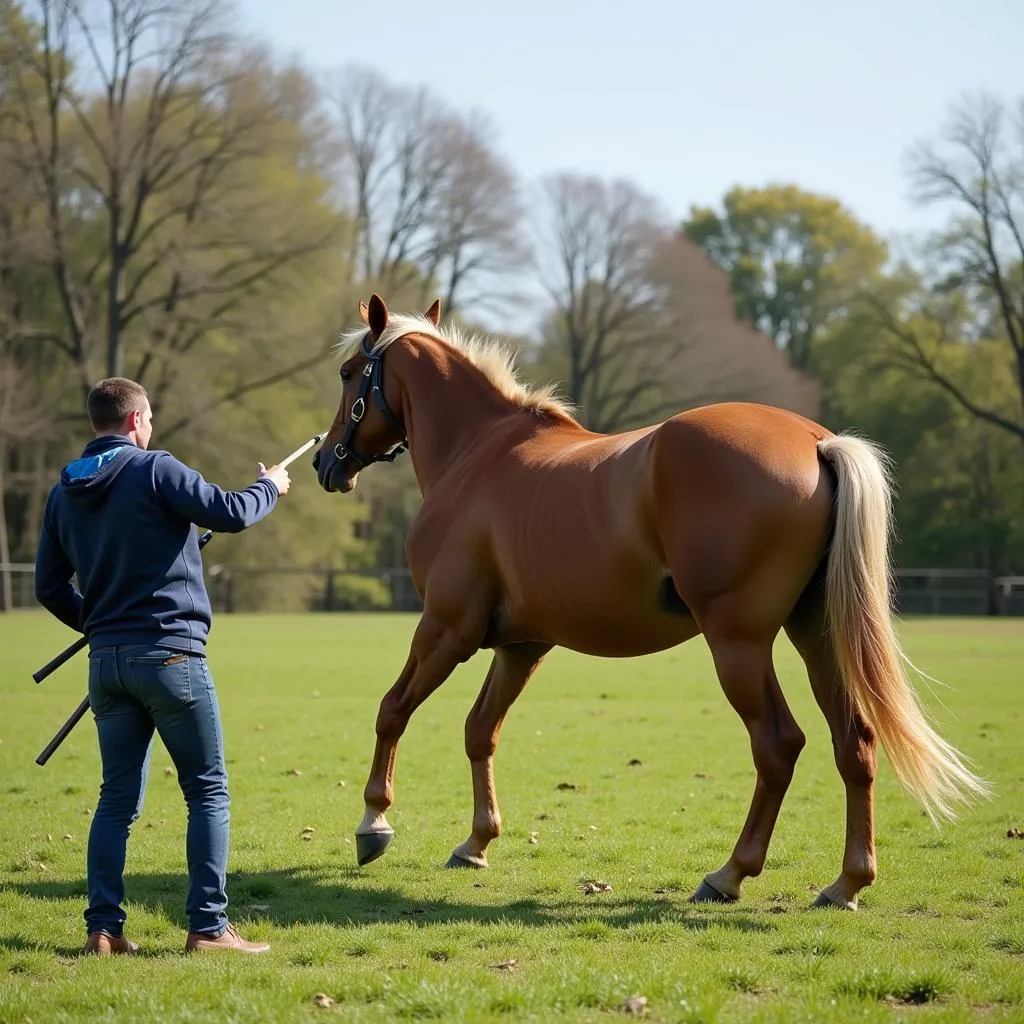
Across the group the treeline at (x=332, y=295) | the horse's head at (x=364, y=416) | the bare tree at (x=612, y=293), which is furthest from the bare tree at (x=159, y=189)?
the horse's head at (x=364, y=416)

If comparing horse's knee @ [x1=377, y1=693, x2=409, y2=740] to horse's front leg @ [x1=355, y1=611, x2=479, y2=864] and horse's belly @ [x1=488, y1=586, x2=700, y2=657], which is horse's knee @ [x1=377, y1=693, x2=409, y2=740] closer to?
horse's front leg @ [x1=355, y1=611, x2=479, y2=864]

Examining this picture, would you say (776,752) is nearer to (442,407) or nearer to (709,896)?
(709,896)

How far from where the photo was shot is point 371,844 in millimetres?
7406

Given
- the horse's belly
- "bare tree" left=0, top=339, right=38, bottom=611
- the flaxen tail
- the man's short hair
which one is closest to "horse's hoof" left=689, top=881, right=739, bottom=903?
the flaxen tail

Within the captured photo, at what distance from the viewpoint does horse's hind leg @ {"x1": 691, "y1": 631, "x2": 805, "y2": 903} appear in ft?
21.1

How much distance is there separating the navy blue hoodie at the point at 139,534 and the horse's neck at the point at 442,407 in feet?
8.71

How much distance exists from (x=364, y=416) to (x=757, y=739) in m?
3.59

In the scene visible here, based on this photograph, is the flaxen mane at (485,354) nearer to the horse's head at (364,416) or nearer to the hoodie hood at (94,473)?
the horse's head at (364,416)

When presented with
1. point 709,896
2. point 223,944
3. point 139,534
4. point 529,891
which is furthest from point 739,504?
point 223,944

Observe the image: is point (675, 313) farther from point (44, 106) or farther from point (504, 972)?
point (504, 972)

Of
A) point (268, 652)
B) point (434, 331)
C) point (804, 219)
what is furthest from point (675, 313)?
point (434, 331)

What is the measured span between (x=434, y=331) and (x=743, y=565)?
3314 mm

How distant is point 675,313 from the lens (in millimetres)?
57406

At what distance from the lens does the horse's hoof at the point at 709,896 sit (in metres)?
6.63
